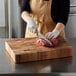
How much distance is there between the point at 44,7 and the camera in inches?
53.7

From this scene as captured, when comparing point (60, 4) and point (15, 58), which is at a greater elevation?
point (60, 4)

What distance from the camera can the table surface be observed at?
2.77 feet

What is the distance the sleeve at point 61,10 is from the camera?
1.24 metres

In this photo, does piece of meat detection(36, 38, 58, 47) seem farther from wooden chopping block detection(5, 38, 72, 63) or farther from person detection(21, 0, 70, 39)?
person detection(21, 0, 70, 39)

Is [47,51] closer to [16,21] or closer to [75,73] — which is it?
[75,73]

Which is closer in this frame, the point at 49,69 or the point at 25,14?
the point at 49,69

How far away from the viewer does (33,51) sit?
947 millimetres

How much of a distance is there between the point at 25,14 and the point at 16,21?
1.08m

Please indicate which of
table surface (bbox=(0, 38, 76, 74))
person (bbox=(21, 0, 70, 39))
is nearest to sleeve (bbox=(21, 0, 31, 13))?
person (bbox=(21, 0, 70, 39))

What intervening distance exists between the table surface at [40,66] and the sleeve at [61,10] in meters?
0.29

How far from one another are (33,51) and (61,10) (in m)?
0.39

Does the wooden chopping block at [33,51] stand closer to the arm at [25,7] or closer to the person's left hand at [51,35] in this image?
the person's left hand at [51,35]

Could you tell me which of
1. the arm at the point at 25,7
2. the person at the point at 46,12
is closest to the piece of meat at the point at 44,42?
the person at the point at 46,12

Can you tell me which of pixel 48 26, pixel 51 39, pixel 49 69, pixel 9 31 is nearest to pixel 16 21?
pixel 9 31
